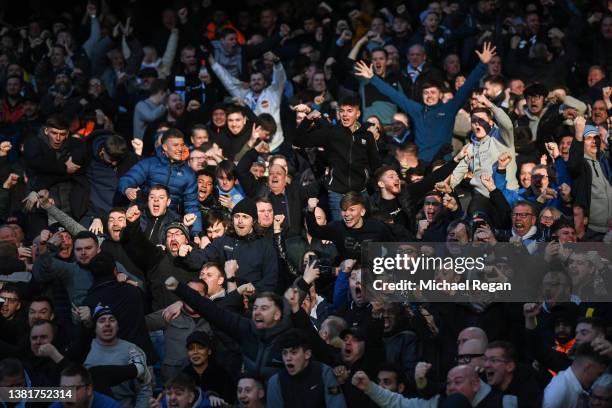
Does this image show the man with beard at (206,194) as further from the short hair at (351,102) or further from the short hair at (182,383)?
the short hair at (182,383)

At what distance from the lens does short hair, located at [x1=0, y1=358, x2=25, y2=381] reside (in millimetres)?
10844

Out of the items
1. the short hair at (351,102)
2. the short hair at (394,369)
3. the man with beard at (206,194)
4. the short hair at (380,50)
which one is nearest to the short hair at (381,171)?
the short hair at (351,102)

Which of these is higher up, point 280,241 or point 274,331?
point 274,331

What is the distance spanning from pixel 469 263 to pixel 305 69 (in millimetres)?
6393

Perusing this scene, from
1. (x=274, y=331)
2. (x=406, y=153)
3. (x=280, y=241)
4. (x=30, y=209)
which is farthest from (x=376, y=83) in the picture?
(x=274, y=331)

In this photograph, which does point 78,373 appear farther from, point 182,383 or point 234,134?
point 234,134

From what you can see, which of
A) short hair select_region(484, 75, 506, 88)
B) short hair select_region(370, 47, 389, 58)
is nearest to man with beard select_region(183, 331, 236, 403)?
short hair select_region(484, 75, 506, 88)

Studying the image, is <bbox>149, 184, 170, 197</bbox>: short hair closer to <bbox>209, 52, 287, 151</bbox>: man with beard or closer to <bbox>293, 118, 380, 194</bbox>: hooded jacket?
<bbox>293, 118, 380, 194</bbox>: hooded jacket

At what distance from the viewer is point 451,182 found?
1499 cm

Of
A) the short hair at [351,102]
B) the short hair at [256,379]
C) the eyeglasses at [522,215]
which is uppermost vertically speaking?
the short hair at [256,379]

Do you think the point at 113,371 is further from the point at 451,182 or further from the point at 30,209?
the point at 451,182

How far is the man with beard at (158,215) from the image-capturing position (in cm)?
1398

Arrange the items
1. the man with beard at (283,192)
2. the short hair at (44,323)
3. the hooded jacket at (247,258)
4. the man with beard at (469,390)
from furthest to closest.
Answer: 1. the man with beard at (283,192)
2. the hooded jacket at (247,258)
3. the short hair at (44,323)
4. the man with beard at (469,390)

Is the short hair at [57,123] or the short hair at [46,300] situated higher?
the short hair at [46,300]
